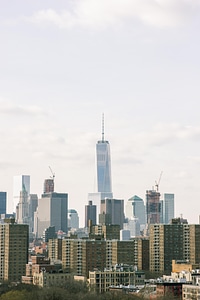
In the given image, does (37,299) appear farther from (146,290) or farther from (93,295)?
(146,290)

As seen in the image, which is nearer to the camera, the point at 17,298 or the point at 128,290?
the point at 17,298

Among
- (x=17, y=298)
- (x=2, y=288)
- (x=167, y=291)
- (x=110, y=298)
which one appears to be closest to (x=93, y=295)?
(x=110, y=298)

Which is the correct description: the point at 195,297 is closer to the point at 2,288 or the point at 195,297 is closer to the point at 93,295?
the point at 93,295

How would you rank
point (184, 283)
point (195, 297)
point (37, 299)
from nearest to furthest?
point (37, 299)
point (195, 297)
point (184, 283)

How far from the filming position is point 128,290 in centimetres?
19862

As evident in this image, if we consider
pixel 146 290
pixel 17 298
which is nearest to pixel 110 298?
pixel 17 298

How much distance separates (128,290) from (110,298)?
34227mm

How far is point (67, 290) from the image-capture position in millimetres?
182875

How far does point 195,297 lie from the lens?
17712 cm

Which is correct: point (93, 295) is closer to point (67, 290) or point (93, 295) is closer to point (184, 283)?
point (67, 290)

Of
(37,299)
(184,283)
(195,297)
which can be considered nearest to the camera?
(37,299)

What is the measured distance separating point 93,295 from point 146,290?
28.3 m

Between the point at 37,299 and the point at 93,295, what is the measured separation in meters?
10.8

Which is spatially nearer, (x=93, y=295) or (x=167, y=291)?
(x=93, y=295)
